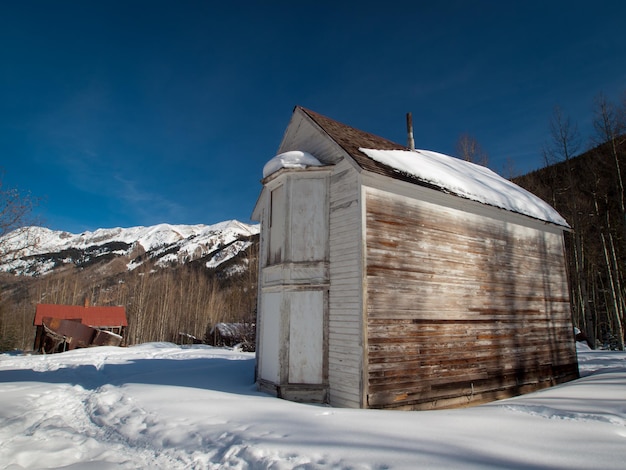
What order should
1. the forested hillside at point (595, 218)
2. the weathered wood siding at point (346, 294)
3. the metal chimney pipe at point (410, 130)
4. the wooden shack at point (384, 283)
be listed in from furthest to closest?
the forested hillside at point (595, 218), the metal chimney pipe at point (410, 130), the wooden shack at point (384, 283), the weathered wood siding at point (346, 294)

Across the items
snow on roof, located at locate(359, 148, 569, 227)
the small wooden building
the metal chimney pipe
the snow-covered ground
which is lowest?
the snow-covered ground

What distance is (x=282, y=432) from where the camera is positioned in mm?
5270

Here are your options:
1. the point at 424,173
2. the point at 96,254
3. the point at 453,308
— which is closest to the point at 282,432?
the point at 453,308

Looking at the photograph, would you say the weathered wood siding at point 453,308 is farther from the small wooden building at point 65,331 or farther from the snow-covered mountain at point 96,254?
the small wooden building at point 65,331

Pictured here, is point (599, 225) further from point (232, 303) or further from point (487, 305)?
point (232, 303)

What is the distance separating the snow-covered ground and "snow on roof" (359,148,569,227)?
5297mm

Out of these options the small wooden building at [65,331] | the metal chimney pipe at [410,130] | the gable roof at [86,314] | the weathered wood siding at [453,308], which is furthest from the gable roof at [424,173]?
the gable roof at [86,314]

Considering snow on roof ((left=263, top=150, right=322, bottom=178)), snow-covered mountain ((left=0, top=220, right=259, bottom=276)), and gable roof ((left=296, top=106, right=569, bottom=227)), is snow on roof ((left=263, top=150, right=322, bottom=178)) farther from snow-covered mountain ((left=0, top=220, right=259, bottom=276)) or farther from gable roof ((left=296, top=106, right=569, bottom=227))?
snow-covered mountain ((left=0, top=220, right=259, bottom=276))

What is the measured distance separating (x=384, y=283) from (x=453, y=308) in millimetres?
2436

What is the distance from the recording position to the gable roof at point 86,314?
91.7 feet

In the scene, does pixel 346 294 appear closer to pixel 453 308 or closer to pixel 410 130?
pixel 453 308

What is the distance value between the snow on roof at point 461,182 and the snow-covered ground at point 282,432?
5.30 m

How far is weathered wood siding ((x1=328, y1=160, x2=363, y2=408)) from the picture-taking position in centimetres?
793

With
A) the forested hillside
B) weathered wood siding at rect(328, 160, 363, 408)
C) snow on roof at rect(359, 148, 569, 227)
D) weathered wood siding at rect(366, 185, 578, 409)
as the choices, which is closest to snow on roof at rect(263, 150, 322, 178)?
weathered wood siding at rect(328, 160, 363, 408)
